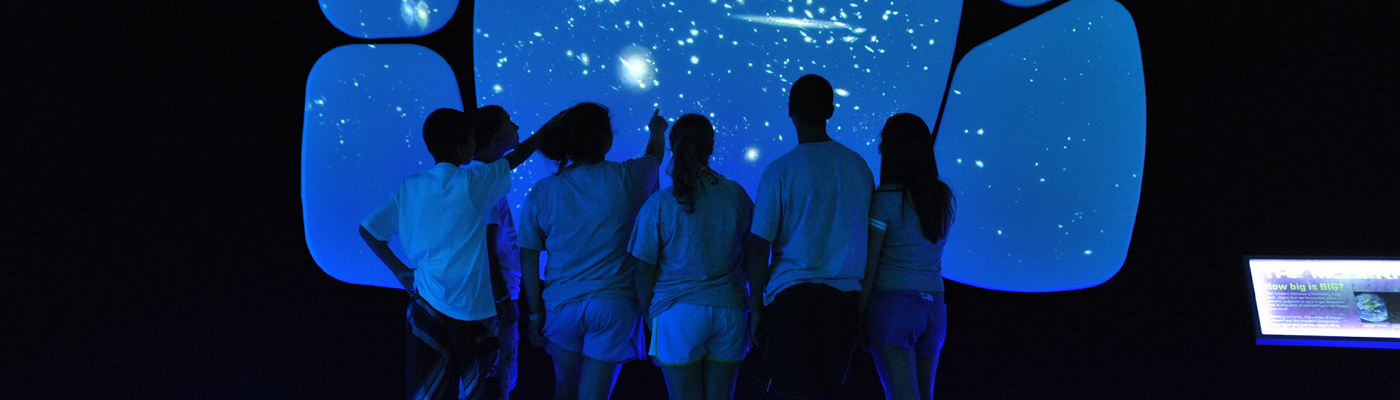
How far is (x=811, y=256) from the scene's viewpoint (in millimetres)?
1536

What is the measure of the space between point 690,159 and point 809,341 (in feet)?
1.56

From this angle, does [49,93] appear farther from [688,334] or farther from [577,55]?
[688,334]

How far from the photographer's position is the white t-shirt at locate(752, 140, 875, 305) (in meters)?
1.54

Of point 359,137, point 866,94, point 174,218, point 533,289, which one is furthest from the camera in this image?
point 174,218

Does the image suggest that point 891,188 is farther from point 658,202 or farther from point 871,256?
point 658,202

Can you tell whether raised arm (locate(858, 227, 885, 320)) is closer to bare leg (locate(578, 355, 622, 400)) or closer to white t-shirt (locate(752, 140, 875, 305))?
white t-shirt (locate(752, 140, 875, 305))

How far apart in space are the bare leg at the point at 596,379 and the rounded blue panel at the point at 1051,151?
108cm

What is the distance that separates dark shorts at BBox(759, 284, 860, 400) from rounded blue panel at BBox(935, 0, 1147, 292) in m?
0.74

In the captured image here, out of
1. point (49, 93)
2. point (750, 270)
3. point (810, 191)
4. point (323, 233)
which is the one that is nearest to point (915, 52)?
→ point (810, 191)

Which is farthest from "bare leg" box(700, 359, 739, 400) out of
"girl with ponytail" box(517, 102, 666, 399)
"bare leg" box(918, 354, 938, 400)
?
"bare leg" box(918, 354, 938, 400)

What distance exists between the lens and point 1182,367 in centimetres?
207

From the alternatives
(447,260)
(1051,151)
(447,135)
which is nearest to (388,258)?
(447,260)

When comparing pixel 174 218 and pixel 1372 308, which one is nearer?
pixel 1372 308

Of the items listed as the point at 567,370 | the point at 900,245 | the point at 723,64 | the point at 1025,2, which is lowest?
the point at 567,370
